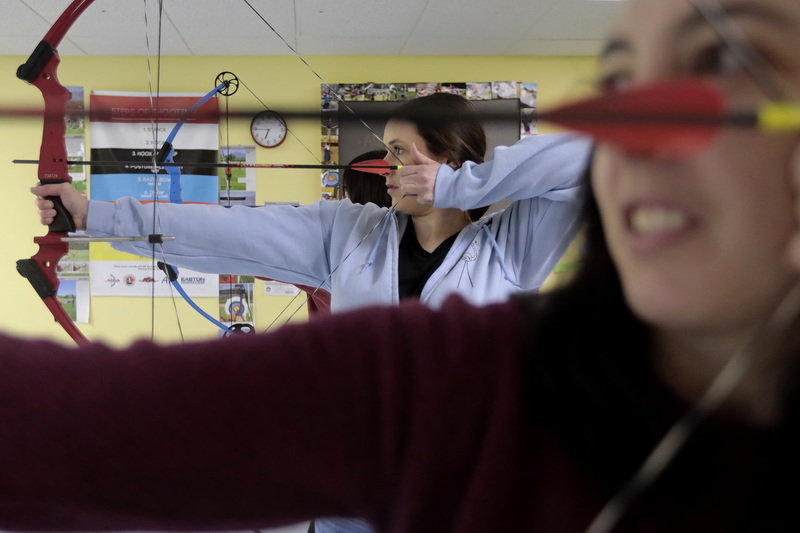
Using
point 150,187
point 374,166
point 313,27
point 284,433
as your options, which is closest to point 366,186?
point 374,166

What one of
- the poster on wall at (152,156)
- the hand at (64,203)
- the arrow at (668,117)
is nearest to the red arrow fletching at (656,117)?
the arrow at (668,117)

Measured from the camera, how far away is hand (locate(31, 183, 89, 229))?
3.61 feet

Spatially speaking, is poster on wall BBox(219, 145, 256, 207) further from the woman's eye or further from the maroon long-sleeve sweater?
the woman's eye

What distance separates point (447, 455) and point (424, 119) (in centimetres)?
18

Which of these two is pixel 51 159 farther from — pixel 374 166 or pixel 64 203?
pixel 374 166

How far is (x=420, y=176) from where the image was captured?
38.4 inches

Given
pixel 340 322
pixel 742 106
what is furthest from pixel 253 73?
pixel 742 106

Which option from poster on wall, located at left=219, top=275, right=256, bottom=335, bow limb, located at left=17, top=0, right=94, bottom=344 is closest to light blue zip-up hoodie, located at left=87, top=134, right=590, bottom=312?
bow limb, located at left=17, top=0, right=94, bottom=344

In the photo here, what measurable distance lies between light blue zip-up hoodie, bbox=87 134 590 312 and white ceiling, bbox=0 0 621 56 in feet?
1.82

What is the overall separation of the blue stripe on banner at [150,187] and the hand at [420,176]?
70cm

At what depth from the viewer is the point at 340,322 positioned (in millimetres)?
322

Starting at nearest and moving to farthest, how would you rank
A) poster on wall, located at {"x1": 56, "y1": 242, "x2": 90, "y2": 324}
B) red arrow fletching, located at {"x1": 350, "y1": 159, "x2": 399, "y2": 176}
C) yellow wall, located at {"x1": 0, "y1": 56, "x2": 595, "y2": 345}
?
red arrow fletching, located at {"x1": 350, "y1": 159, "x2": 399, "y2": 176}, yellow wall, located at {"x1": 0, "y1": 56, "x2": 595, "y2": 345}, poster on wall, located at {"x1": 56, "y1": 242, "x2": 90, "y2": 324}

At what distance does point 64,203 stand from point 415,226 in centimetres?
69

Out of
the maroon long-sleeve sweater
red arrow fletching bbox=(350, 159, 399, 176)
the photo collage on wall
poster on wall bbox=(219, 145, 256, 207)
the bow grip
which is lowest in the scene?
the maroon long-sleeve sweater
